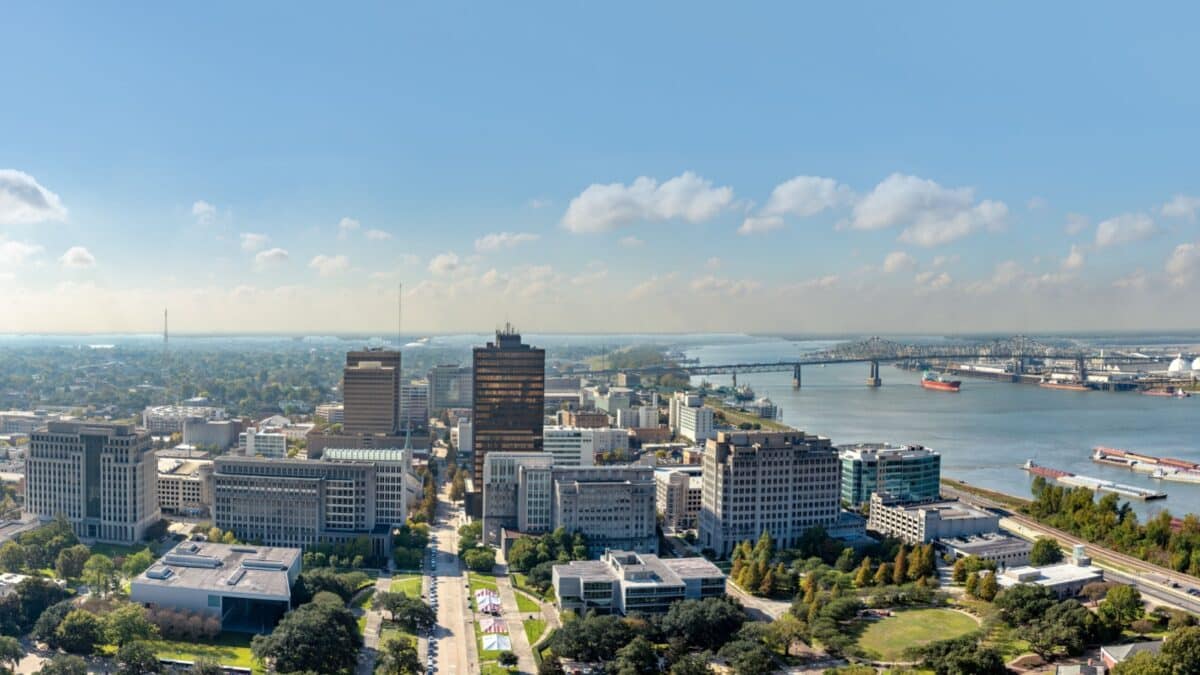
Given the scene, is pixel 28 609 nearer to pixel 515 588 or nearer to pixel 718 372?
pixel 515 588

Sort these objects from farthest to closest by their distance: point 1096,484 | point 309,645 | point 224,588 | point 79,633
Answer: point 1096,484 < point 224,588 < point 79,633 < point 309,645

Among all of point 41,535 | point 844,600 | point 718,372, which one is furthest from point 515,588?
point 718,372

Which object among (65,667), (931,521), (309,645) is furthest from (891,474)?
(65,667)

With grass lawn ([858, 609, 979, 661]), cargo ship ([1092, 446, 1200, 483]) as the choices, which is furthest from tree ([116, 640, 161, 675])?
cargo ship ([1092, 446, 1200, 483])

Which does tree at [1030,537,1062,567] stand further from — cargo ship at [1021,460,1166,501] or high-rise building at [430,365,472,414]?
high-rise building at [430,365,472,414]

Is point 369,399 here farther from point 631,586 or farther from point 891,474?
point 631,586

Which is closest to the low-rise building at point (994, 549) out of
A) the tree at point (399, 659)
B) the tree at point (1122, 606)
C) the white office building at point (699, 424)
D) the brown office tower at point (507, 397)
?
the tree at point (1122, 606)

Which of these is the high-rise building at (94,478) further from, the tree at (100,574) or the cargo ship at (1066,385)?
the cargo ship at (1066,385)
